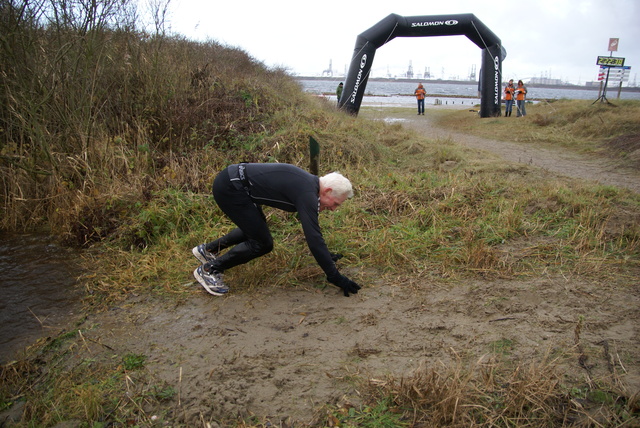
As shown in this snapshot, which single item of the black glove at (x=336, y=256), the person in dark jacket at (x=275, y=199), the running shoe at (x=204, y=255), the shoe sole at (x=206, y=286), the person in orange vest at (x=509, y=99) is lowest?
the shoe sole at (x=206, y=286)

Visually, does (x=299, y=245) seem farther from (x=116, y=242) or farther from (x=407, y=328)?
(x=116, y=242)

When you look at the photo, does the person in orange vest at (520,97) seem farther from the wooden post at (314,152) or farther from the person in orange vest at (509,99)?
the wooden post at (314,152)

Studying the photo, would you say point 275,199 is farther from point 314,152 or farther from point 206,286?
point 314,152

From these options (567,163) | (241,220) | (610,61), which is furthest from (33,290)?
(610,61)

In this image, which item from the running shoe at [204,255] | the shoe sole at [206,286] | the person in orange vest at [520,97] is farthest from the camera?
the person in orange vest at [520,97]

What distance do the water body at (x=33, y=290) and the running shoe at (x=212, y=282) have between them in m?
1.16

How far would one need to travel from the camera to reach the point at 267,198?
3656mm

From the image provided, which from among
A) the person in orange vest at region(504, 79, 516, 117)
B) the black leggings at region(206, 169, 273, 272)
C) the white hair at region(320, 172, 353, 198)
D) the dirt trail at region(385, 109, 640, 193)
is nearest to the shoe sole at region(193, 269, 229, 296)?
the black leggings at region(206, 169, 273, 272)

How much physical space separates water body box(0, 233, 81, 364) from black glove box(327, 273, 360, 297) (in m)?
2.42

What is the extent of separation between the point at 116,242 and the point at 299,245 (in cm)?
232

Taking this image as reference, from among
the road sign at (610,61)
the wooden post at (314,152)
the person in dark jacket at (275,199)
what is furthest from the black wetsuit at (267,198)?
the road sign at (610,61)

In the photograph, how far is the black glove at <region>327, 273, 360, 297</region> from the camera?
368cm

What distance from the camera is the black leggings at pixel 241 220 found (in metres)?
3.65

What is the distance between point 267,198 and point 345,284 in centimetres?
102
